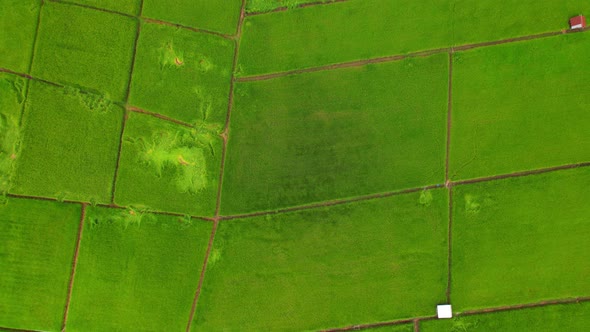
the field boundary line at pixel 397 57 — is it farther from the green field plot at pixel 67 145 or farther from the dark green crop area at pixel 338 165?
the green field plot at pixel 67 145

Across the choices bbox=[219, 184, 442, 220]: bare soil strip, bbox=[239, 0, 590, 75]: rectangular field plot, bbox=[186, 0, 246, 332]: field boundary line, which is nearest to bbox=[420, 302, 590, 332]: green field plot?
bbox=[219, 184, 442, 220]: bare soil strip

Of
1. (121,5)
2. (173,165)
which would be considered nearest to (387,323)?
(173,165)

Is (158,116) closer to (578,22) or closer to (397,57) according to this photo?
(397,57)

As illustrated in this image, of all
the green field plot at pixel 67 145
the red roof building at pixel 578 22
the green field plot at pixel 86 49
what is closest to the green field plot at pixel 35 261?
the green field plot at pixel 67 145

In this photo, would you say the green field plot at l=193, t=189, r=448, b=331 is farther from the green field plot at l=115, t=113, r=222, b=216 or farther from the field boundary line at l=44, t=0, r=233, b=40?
the field boundary line at l=44, t=0, r=233, b=40

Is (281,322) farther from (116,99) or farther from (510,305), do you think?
(116,99)
